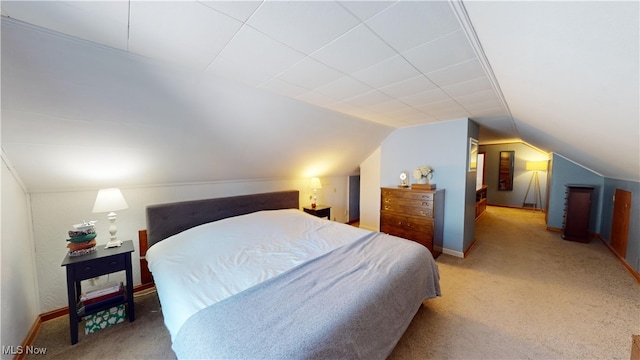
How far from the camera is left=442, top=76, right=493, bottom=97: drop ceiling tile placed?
1885mm

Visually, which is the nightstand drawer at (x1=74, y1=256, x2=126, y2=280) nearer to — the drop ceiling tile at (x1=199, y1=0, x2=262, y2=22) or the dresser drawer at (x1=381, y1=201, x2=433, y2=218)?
the drop ceiling tile at (x1=199, y1=0, x2=262, y2=22)

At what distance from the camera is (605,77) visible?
42.9 inches

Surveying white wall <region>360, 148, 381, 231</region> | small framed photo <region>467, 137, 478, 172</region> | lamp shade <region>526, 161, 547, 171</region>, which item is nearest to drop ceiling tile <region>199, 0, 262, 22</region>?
small framed photo <region>467, 137, 478, 172</region>

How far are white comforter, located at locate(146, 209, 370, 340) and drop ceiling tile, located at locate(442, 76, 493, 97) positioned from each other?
175 cm

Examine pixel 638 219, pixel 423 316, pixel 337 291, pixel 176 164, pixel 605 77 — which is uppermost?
pixel 605 77

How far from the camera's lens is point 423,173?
3.53m

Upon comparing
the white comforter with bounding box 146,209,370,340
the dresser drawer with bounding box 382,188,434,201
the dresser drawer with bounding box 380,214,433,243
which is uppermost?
the dresser drawer with bounding box 382,188,434,201

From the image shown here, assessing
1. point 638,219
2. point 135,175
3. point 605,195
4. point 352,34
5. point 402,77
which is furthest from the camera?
point 605,195

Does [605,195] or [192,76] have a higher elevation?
[192,76]

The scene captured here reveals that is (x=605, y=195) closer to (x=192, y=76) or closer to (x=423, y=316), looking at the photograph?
(x=423, y=316)

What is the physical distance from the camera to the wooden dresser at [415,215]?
10.6 ft

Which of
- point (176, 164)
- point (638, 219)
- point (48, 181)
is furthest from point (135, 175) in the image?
point (638, 219)

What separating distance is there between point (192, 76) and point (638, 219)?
533cm

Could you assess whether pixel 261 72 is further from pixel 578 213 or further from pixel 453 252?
pixel 578 213
